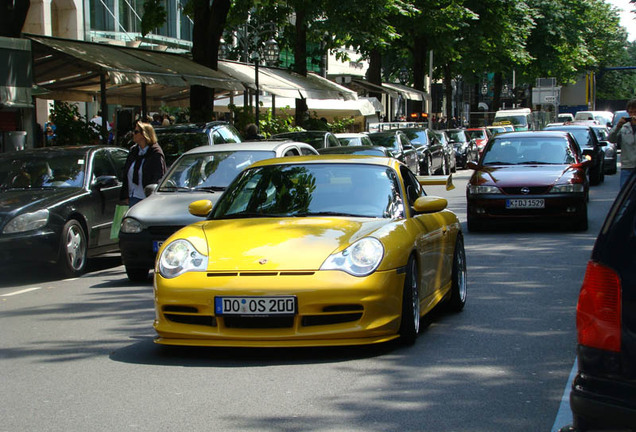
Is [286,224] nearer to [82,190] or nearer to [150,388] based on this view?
[150,388]

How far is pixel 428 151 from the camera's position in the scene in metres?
32.2

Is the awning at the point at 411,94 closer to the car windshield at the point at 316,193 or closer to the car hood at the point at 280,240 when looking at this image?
the car windshield at the point at 316,193

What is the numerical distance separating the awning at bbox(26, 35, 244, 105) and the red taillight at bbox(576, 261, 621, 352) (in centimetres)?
1690

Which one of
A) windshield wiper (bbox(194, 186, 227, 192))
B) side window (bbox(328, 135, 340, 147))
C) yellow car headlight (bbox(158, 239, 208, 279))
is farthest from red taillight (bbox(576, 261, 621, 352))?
side window (bbox(328, 135, 340, 147))

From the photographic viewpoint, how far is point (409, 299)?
680 cm

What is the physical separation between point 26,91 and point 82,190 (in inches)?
265

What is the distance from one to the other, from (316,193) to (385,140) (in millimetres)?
20919

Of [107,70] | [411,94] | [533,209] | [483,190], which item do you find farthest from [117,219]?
[411,94]

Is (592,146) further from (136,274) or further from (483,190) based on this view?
(136,274)

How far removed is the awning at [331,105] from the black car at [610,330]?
1251 inches

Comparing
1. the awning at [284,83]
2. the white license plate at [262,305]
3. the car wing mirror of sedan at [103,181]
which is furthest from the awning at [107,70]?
the white license plate at [262,305]

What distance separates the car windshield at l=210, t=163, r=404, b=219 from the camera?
24.7 feet

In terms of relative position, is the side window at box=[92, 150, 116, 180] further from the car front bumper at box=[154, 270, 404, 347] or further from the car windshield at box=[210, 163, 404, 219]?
the car front bumper at box=[154, 270, 404, 347]

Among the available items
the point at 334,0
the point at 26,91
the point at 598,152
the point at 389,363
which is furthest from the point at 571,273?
the point at 334,0
